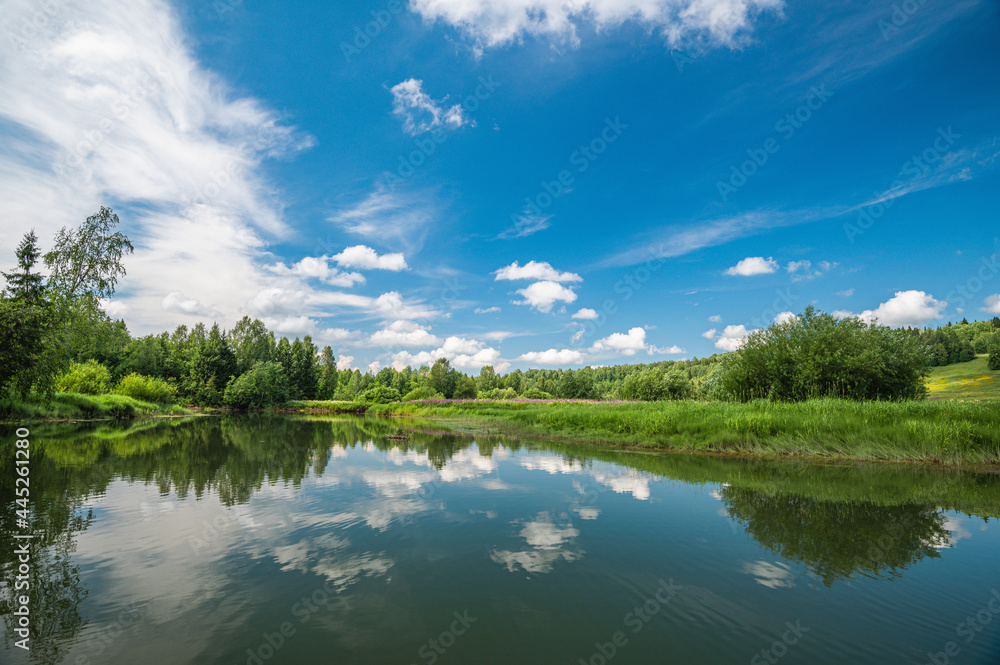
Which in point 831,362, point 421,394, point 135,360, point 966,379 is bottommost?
point 966,379

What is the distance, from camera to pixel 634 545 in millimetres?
7387

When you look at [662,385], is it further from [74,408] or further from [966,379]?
[966,379]

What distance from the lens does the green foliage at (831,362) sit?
21109 mm

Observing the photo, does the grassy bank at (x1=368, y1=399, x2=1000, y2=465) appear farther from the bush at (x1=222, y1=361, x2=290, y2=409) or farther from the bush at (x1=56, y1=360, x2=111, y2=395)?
the bush at (x1=222, y1=361, x2=290, y2=409)

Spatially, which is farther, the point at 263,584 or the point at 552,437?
the point at 552,437

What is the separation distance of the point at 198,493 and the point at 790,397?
27672mm

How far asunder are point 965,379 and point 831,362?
7445cm

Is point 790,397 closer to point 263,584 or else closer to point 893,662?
point 893,662

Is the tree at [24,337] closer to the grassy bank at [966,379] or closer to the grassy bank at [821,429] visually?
the grassy bank at [821,429]

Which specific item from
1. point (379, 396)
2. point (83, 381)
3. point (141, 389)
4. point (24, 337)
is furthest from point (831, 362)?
point (141, 389)

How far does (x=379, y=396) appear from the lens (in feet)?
229

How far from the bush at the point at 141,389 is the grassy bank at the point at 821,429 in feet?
166

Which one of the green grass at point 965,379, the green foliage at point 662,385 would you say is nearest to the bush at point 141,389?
the green foliage at point 662,385

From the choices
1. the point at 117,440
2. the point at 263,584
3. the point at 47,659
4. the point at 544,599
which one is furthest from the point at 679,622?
the point at 117,440
